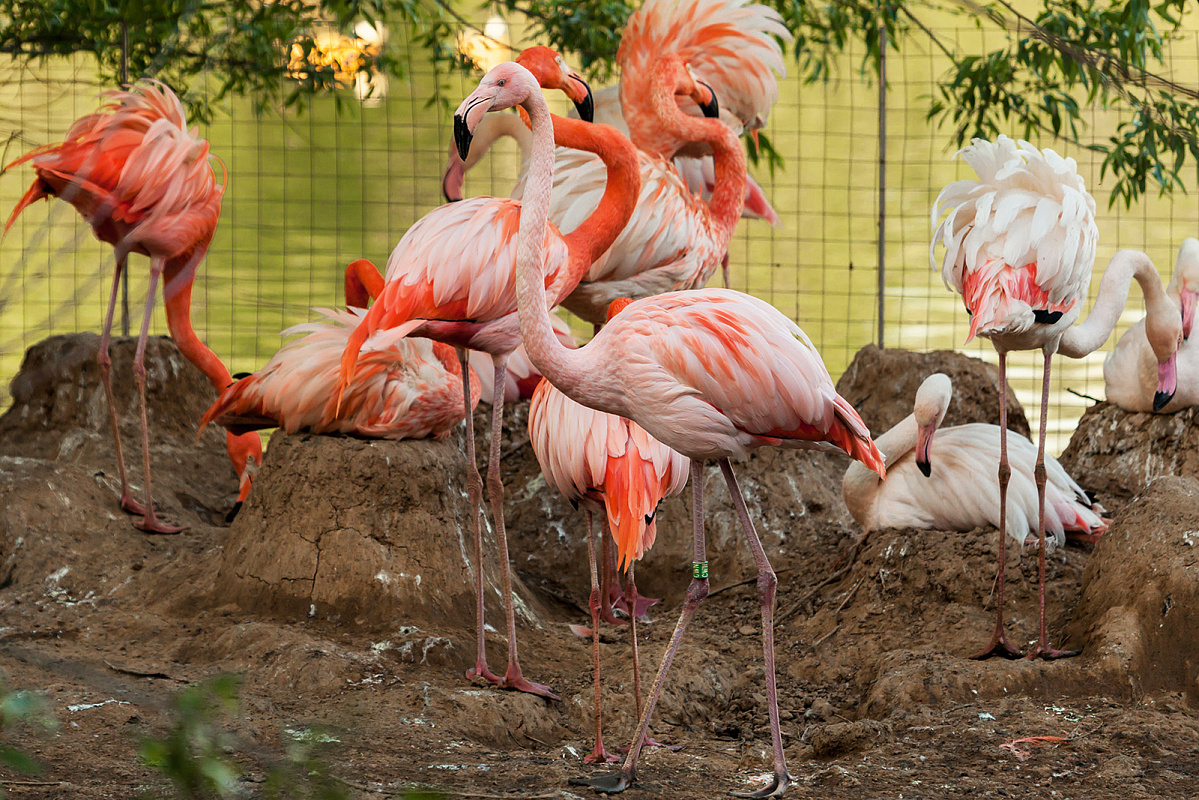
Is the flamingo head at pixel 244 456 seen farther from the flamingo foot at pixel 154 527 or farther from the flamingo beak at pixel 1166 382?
the flamingo beak at pixel 1166 382

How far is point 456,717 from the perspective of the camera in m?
3.15

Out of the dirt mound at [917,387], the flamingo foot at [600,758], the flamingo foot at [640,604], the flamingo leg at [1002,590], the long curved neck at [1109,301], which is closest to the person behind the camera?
the flamingo foot at [600,758]

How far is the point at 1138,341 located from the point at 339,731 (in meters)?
4.77

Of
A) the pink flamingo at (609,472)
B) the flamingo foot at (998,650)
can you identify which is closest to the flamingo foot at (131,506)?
the pink flamingo at (609,472)

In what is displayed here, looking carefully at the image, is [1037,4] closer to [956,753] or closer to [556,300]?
[556,300]

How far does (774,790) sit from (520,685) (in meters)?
1.04

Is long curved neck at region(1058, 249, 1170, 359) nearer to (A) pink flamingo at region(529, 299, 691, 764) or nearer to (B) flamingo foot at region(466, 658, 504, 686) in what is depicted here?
(A) pink flamingo at region(529, 299, 691, 764)

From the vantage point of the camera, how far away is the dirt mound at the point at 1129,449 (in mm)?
4660

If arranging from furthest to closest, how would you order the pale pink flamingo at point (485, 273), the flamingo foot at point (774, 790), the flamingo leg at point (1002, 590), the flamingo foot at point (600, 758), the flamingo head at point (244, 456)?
1. the flamingo head at point (244, 456)
2. the flamingo leg at point (1002, 590)
3. the pale pink flamingo at point (485, 273)
4. the flamingo foot at point (600, 758)
5. the flamingo foot at point (774, 790)

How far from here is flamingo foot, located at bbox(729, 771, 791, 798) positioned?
2604 millimetres

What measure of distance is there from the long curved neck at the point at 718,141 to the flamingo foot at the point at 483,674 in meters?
2.11

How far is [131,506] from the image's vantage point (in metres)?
4.59

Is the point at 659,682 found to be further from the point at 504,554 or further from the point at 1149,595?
the point at 1149,595

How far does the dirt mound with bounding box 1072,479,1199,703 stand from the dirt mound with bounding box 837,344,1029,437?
1.77 m
